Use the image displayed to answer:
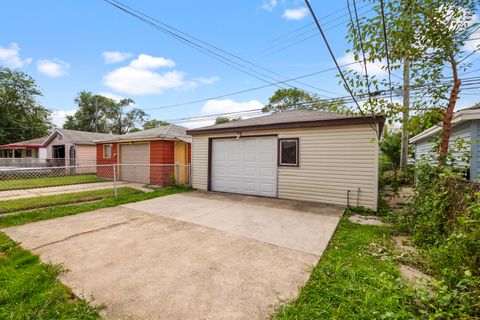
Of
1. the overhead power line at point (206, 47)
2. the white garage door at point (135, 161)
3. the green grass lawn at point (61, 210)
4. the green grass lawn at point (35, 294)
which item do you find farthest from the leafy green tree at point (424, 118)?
the white garage door at point (135, 161)

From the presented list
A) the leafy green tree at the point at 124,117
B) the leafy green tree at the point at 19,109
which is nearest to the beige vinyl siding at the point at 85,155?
the leafy green tree at the point at 19,109

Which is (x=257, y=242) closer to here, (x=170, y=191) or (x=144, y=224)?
(x=144, y=224)

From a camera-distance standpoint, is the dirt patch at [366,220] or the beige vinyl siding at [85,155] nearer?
the dirt patch at [366,220]

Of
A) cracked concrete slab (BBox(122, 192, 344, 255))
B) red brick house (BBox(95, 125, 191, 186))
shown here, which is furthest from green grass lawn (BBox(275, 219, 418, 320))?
red brick house (BBox(95, 125, 191, 186))

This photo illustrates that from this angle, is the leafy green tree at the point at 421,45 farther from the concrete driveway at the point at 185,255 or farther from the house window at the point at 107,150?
the house window at the point at 107,150

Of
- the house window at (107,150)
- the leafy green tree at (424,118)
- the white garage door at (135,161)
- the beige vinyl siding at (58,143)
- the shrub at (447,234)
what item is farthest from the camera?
the beige vinyl siding at (58,143)

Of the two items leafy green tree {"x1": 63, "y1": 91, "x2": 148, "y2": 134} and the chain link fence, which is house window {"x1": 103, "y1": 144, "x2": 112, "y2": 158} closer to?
the chain link fence

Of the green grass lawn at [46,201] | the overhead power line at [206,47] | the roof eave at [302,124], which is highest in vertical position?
the overhead power line at [206,47]

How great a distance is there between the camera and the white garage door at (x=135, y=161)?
10.2m

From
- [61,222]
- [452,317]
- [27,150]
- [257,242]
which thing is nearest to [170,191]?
[61,222]

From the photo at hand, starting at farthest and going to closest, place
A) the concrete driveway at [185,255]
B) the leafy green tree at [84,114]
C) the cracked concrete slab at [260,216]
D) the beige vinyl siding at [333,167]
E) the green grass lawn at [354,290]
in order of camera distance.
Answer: the leafy green tree at [84,114] → the beige vinyl siding at [333,167] → the cracked concrete slab at [260,216] → the concrete driveway at [185,255] → the green grass lawn at [354,290]

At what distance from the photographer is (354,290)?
6.82 feet

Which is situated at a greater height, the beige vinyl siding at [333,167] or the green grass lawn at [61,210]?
the beige vinyl siding at [333,167]

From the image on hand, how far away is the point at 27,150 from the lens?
19438 millimetres
